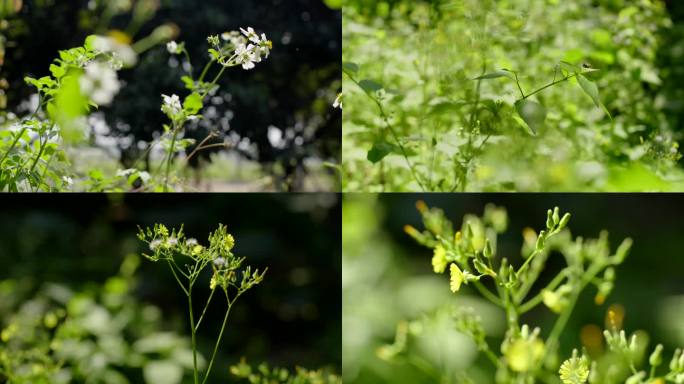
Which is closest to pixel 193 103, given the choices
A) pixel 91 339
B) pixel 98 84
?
pixel 98 84

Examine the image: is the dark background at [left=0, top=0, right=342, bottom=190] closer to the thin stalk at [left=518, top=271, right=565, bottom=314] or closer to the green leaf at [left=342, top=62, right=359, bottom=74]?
the green leaf at [left=342, top=62, right=359, bottom=74]

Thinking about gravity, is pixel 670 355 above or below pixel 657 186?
below

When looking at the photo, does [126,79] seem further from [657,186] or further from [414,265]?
[657,186]

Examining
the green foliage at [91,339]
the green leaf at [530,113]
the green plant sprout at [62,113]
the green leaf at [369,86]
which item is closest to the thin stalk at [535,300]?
the green leaf at [530,113]

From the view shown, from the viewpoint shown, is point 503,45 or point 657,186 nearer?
point 657,186

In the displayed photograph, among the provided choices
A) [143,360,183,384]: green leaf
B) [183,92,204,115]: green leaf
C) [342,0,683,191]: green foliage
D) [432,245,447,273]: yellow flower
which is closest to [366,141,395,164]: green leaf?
[342,0,683,191]: green foliage

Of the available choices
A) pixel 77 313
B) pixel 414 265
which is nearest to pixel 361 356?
pixel 414 265

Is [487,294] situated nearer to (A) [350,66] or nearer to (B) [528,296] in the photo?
(B) [528,296]
